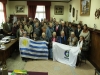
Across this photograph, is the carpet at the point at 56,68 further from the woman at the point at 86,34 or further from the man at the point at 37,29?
the man at the point at 37,29

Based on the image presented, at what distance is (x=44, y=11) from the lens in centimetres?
1088

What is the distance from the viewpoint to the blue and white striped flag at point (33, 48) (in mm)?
5242

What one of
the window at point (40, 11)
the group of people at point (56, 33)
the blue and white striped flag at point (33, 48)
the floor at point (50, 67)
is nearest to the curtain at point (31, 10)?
the window at point (40, 11)

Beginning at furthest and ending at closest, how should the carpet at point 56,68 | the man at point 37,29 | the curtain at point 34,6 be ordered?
the curtain at point 34,6 → the man at point 37,29 → the carpet at point 56,68

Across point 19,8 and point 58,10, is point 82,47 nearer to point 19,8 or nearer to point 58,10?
point 58,10

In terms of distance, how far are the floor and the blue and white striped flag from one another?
231mm

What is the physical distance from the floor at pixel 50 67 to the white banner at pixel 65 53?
21 centimetres

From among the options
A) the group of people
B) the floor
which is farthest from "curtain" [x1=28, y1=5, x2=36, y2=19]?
the floor

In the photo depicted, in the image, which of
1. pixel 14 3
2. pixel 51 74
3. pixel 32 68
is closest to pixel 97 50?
pixel 51 74

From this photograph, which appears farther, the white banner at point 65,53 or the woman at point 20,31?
the woman at point 20,31

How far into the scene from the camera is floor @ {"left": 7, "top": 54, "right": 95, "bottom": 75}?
4.29m

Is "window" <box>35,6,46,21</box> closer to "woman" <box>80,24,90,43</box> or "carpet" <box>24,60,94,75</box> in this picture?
"woman" <box>80,24,90,43</box>

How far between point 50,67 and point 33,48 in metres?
1.08

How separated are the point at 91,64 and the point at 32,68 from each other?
2135mm
